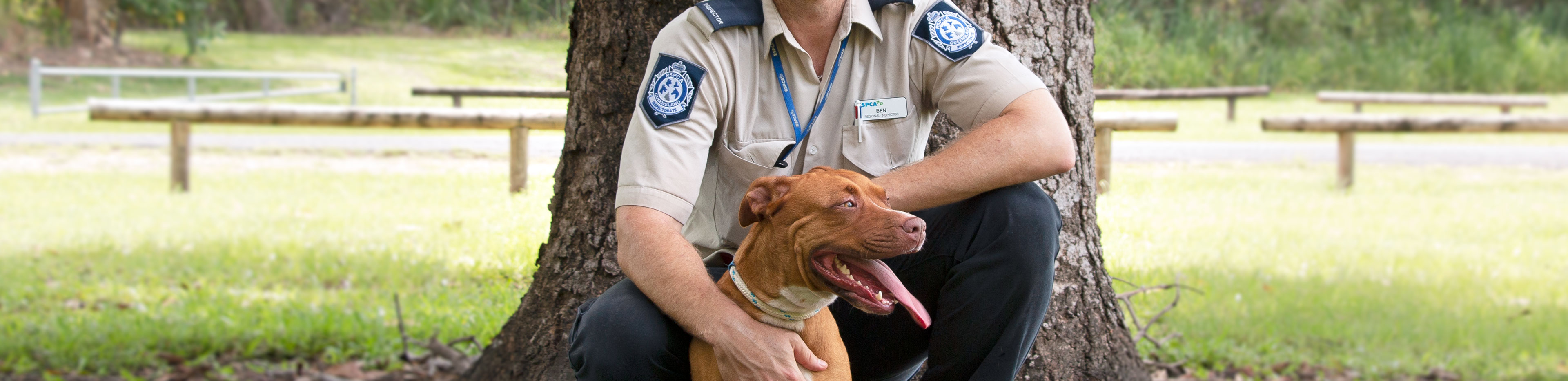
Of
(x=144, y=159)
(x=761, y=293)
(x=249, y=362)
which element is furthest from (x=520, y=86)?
(x=144, y=159)

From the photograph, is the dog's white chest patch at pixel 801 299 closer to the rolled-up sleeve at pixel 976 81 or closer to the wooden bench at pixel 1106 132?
the rolled-up sleeve at pixel 976 81

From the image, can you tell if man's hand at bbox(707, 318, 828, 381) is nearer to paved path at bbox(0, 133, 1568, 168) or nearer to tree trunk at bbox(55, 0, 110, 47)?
paved path at bbox(0, 133, 1568, 168)

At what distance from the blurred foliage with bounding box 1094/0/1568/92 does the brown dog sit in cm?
1168

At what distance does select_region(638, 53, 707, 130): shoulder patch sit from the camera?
1993mm

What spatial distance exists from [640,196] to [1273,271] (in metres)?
4.24

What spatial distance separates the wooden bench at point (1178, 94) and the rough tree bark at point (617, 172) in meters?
0.42

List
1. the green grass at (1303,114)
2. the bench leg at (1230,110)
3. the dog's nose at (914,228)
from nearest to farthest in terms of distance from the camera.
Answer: the dog's nose at (914,228) < the green grass at (1303,114) < the bench leg at (1230,110)

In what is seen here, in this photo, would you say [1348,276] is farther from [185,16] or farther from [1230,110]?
[185,16]

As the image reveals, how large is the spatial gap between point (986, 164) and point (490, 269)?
2584 mm

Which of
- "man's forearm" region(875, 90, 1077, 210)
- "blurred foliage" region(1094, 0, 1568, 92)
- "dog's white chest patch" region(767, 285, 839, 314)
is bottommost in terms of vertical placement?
"dog's white chest patch" region(767, 285, 839, 314)

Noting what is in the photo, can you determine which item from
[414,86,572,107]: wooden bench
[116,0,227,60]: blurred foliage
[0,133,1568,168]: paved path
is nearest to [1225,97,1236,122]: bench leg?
[0,133,1568,168]: paved path

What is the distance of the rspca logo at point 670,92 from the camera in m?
2.00

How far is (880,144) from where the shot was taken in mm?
2189

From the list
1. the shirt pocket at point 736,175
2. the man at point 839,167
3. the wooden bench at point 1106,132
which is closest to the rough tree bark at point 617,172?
the man at point 839,167
